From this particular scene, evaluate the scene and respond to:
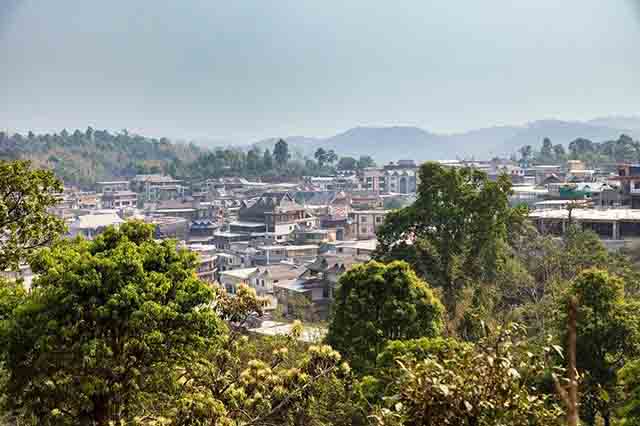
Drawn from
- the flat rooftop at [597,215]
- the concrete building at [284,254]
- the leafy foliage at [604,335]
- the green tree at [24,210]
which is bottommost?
the concrete building at [284,254]

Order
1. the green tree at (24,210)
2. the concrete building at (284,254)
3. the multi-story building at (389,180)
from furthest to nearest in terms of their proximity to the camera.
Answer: the multi-story building at (389,180)
the concrete building at (284,254)
the green tree at (24,210)

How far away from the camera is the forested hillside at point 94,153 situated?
10344cm

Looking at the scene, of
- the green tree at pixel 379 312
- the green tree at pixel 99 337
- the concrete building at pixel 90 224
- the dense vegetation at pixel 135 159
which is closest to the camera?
the green tree at pixel 99 337

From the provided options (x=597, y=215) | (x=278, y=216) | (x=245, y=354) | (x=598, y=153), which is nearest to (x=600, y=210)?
(x=597, y=215)

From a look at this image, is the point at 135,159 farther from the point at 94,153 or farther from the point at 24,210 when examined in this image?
the point at 24,210

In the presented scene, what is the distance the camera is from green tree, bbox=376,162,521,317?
A: 21156mm

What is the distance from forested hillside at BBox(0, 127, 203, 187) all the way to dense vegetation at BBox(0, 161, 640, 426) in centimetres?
8392

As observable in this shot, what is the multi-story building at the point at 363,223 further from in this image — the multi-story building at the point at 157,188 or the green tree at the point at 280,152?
the green tree at the point at 280,152

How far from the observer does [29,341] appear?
833 cm

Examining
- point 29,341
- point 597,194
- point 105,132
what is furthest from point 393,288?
point 105,132

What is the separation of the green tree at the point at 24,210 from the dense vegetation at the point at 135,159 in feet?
255

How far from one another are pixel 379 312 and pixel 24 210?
6.95 metres

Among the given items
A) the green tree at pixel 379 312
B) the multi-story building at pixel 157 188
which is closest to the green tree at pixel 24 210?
the green tree at pixel 379 312

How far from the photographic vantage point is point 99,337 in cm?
830
